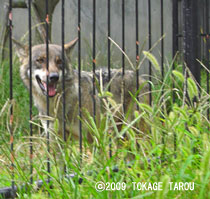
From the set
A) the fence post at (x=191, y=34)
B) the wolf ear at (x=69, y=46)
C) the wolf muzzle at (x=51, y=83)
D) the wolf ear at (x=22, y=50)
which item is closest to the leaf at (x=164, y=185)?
the fence post at (x=191, y=34)

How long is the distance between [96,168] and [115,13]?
8.77 metres

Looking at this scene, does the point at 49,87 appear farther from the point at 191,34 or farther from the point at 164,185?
the point at 164,185

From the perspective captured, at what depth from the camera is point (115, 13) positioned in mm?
10625

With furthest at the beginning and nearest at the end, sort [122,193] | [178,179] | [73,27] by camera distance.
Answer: [73,27] < [122,193] < [178,179]

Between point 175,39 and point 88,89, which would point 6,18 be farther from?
point 175,39

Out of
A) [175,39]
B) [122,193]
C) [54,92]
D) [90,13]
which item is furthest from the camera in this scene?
[90,13]

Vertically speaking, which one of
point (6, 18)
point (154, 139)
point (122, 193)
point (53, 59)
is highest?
point (6, 18)

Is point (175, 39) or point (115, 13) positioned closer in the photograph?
point (175, 39)

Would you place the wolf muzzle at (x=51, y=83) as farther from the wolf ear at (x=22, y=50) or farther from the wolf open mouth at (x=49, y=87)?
the wolf ear at (x=22, y=50)

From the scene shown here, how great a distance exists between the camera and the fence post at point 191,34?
358 cm

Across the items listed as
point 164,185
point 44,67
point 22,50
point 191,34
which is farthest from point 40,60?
point 164,185

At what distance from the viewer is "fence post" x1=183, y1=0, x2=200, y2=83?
358cm

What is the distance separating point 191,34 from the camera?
3.59m

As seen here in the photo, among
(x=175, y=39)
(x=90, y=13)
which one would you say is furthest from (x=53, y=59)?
(x=90, y=13)
